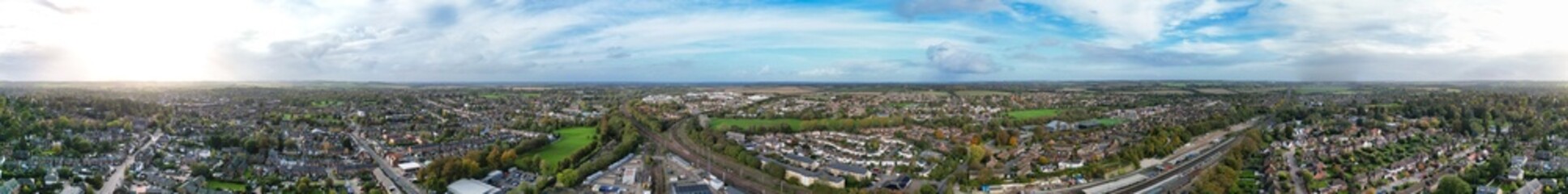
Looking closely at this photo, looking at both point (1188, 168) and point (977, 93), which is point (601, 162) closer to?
point (1188, 168)

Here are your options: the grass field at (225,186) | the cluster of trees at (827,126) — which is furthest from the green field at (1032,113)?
the grass field at (225,186)

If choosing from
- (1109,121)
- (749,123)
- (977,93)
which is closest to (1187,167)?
(1109,121)

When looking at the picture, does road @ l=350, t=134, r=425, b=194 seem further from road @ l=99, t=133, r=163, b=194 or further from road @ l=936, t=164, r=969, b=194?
road @ l=936, t=164, r=969, b=194

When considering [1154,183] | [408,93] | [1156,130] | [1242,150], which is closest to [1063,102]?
[1156,130]

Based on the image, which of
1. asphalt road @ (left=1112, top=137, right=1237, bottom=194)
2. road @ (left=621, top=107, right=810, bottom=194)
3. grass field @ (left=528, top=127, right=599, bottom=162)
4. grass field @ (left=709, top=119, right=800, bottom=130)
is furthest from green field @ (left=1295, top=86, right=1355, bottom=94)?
grass field @ (left=528, top=127, right=599, bottom=162)

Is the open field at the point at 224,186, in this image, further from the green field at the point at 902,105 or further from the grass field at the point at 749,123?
the green field at the point at 902,105

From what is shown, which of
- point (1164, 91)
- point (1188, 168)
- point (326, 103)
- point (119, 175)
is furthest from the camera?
point (1164, 91)

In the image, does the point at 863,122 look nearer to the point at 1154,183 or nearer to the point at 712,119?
the point at 712,119
